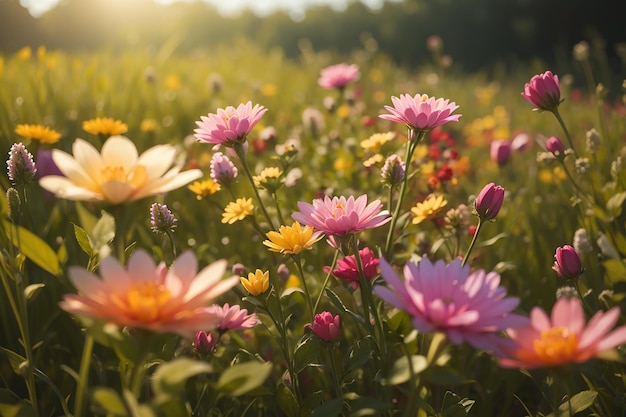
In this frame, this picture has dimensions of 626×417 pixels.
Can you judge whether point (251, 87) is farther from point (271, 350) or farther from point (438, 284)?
point (438, 284)

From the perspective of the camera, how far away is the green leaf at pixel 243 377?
1.88 ft

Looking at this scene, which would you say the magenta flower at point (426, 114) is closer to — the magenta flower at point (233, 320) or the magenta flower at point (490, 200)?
the magenta flower at point (490, 200)

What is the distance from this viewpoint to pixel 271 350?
1243 mm

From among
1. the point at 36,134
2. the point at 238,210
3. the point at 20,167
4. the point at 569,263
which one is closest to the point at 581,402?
the point at 569,263

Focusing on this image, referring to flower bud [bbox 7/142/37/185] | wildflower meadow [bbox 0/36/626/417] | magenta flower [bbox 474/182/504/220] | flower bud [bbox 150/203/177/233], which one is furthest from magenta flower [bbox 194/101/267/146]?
magenta flower [bbox 474/182/504/220]

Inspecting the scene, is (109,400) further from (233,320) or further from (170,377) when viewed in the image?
(233,320)

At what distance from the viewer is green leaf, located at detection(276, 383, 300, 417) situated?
0.85 metres

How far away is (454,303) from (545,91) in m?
0.61

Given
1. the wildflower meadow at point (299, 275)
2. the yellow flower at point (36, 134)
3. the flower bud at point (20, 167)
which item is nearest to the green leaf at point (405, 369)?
the wildflower meadow at point (299, 275)

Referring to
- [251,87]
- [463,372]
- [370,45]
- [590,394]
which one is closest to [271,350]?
[463,372]

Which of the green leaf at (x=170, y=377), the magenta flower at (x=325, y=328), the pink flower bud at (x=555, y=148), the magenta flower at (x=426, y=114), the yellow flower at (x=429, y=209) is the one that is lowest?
the magenta flower at (x=325, y=328)

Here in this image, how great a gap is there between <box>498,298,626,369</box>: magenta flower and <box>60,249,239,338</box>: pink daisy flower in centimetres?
28

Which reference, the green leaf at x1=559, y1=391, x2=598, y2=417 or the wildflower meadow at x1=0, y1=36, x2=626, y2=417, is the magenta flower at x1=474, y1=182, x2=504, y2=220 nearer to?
the wildflower meadow at x1=0, y1=36, x2=626, y2=417

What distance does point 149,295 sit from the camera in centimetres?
58
